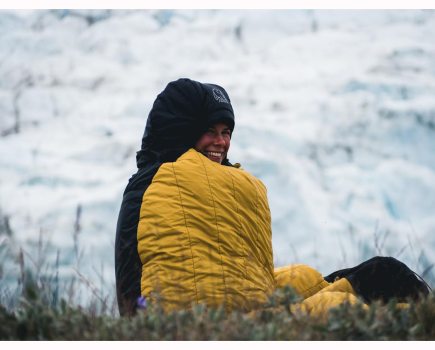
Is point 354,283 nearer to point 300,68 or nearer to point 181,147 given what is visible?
point 181,147

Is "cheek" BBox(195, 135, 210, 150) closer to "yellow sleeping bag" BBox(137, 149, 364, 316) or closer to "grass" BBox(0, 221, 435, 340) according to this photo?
"yellow sleeping bag" BBox(137, 149, 364, 316)

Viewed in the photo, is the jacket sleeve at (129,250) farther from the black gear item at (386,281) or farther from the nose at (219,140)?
the black gear item at (386,281)

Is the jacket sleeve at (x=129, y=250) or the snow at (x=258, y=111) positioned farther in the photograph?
the snow at (x=258, y=111)

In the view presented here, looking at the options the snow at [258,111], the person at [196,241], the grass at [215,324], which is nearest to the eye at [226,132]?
the person at [196,241]

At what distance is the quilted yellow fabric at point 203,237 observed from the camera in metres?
2.71

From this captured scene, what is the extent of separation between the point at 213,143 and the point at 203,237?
0.62 metres

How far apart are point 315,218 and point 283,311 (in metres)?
7.01

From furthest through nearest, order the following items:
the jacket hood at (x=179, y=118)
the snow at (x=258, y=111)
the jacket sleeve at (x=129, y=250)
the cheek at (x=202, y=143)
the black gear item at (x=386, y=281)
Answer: the snow at (x=258, y=111) → the cheek at (x=202, y=143) → the jacket hood at (x=179, y=118) → the black gear item at (x=386, y=281) → the jacket sleeve at (x=129, y=250)

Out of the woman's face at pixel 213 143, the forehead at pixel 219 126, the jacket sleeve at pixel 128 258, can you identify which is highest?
A: the forehead at pixel 219 126

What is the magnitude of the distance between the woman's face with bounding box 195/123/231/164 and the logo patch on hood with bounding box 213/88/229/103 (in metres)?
0.10

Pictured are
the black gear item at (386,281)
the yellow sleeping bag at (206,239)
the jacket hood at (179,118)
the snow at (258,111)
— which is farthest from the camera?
the snow at (258,111)

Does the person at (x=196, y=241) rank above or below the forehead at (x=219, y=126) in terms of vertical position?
below

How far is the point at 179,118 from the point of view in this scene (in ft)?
10.2

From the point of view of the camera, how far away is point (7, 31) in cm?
920
